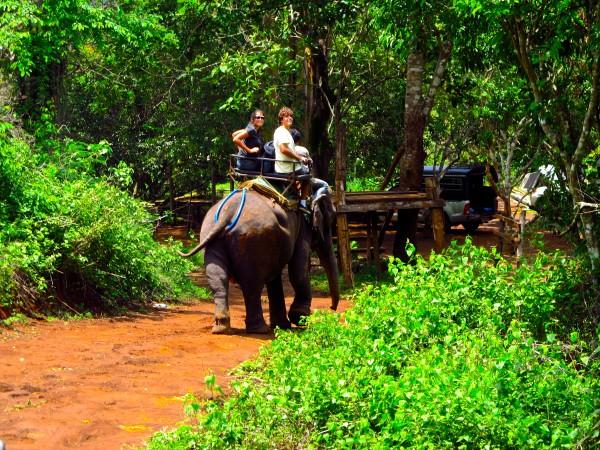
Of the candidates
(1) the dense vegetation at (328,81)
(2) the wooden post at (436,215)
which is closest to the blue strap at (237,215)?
(1) the dense vegetation at (328,81)

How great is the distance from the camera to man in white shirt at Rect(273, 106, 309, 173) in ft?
43.4

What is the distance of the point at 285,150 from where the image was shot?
43.4 feet

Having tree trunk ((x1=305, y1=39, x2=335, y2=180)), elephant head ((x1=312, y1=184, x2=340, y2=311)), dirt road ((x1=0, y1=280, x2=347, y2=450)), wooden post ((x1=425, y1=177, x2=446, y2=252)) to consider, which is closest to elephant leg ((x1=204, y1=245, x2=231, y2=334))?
dirt road ((x1=0, y1=280, x2=347, y2=450))

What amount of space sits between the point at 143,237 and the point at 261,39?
8.14 meters

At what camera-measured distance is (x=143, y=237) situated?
16.2 m

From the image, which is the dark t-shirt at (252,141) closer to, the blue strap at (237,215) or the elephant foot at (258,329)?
the blue strap at (237,215)

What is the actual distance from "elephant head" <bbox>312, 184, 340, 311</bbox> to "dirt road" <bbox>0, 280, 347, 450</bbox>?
4.62 feet

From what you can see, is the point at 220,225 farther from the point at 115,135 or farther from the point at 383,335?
the point at 115,135

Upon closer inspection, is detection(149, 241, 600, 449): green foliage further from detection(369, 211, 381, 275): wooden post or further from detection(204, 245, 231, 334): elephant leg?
detection(369, 211, 381, 275): wooden post

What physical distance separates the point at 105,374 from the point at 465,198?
21.8m

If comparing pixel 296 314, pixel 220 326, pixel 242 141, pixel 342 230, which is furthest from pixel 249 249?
pixel 342 230

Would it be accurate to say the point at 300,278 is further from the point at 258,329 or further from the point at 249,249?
the point at 249,249

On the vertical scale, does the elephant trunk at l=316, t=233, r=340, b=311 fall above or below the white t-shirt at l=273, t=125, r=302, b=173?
below

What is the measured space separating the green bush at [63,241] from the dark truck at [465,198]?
52.2 ft
